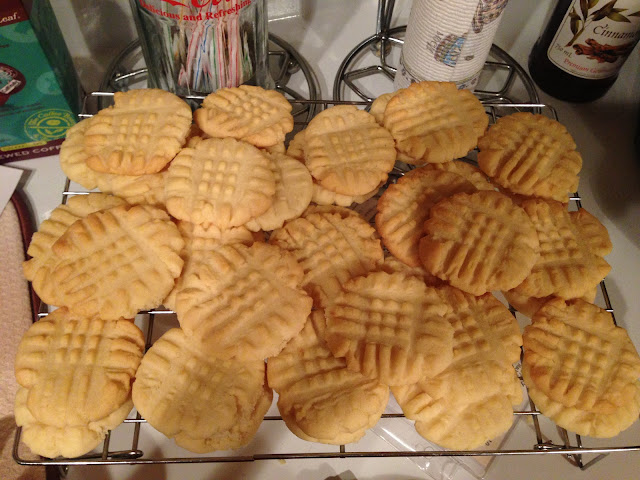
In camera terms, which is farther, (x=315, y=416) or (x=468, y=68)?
(x=468, y=68)

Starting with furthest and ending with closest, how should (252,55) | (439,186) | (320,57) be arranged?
1. (320,57)
2. (252,55)
3. (439,186)

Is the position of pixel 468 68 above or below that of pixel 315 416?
above

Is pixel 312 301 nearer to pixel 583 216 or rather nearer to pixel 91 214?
pixel 91 214

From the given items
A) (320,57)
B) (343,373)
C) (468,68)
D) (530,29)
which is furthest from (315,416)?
(530,29)

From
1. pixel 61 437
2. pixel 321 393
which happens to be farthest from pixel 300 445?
pixel 61 437

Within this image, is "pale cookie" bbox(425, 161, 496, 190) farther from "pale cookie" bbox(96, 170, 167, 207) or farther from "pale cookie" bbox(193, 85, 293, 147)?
"pale cookie" bbox(96, 170, 167, 207)

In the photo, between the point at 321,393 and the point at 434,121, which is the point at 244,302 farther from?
the point at 434,121
